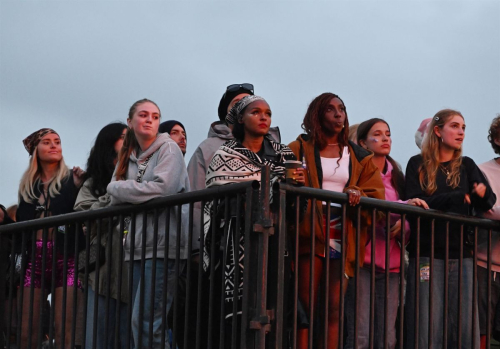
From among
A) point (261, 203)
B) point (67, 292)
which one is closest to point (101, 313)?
point (67, 292)

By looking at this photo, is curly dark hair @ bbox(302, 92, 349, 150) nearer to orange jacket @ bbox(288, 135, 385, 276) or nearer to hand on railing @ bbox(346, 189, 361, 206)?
orange jacket @ bbox(288, 135, 385, 276)

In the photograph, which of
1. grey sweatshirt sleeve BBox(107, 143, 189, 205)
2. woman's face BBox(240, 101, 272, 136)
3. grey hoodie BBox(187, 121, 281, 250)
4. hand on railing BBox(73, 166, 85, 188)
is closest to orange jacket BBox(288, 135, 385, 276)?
woman's face BBox(240, 101, 272, 136)

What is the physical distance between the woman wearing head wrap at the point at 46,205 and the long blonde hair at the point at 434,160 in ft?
9.12

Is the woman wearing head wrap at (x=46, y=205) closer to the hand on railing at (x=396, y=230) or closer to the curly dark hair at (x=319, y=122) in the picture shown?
the curly dark hair at (x=319, y=122)

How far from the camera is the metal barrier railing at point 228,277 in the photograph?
246 inches

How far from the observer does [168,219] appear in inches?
263

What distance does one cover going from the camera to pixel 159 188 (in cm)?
719

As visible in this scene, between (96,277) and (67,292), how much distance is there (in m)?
0.78

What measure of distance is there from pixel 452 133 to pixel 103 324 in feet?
10.5

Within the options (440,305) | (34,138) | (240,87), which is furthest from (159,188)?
(34,138)

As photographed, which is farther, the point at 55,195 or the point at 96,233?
the point at 55,195

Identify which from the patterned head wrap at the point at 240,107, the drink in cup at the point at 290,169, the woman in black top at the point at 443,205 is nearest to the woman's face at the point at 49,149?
the patterned head wrap at the point at 240,107

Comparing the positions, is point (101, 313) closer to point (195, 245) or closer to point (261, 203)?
point (195, 245)

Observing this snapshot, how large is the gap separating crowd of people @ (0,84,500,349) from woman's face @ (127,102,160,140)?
1 centimetres
